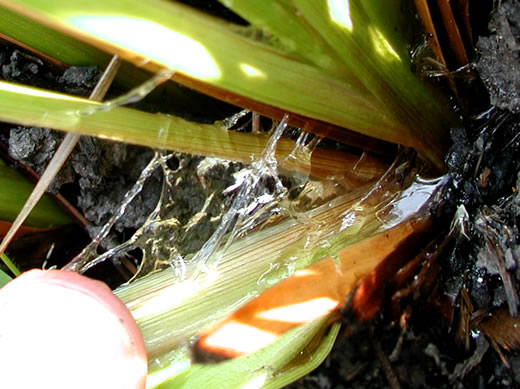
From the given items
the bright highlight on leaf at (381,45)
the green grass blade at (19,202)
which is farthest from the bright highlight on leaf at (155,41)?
the green grass blade at (19,202)

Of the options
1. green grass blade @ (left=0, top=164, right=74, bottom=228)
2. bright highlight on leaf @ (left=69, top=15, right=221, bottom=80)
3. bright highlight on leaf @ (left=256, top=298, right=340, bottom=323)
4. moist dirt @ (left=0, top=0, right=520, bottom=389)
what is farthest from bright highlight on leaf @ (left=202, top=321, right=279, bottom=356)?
green grass blade @ (left=0, top=164, right=74, bottom=228)

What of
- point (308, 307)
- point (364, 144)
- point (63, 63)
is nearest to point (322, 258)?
point (308, 307)

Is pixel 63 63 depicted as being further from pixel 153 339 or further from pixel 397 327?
pixel 397 327

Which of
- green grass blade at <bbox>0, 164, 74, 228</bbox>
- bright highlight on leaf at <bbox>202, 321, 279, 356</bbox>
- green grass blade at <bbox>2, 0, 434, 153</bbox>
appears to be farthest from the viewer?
green grass blade at <bbox>0, 164, 74, 228</bbox>

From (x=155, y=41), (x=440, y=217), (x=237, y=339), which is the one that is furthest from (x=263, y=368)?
(x=155, y=41)

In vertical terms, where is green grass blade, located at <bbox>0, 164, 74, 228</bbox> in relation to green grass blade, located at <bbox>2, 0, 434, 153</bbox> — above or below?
below

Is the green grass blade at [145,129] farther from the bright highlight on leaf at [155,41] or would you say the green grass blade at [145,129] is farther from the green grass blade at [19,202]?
the green grass blade at [19,202]

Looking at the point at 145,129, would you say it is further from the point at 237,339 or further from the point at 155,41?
the point at 237,339

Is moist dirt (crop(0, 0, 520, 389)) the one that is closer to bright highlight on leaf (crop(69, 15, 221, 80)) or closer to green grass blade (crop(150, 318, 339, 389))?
green grass blade (crop(150, 318, 339, 389))
